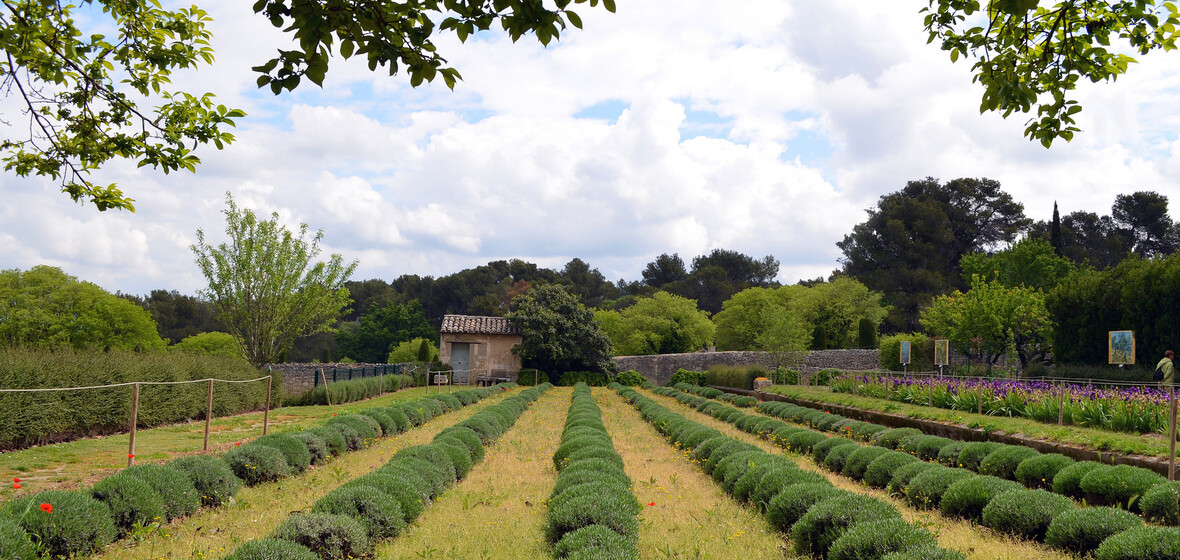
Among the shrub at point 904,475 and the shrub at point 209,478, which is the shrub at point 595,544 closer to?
the shrub at point 209,478

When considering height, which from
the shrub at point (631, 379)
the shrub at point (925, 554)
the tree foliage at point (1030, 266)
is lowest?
the shrub at point (631, 379)

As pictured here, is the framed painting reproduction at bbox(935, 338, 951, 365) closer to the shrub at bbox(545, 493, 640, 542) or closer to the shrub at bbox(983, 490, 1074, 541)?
the shrub at bbox(983, 490, 1074, 541)

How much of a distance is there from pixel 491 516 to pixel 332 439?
492cm

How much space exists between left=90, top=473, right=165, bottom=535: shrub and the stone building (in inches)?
1225

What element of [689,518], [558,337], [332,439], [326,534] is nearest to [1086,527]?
[689,518]

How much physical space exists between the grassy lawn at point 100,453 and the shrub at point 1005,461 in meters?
10.8

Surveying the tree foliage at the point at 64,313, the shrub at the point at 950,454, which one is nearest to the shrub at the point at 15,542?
the shrub at the point at 950,454

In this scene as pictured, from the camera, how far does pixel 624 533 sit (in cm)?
579

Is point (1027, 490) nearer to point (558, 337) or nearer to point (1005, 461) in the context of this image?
point (1005, 461)

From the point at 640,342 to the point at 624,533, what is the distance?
43.7m

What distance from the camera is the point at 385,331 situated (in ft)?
192

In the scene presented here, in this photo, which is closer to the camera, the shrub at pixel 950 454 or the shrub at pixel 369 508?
the shrub at pixel 369 508

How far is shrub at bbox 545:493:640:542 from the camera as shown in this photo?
5.81 meters

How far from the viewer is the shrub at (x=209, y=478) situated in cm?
703
